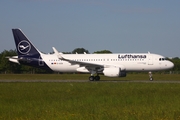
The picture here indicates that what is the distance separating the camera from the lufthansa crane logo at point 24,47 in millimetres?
45031

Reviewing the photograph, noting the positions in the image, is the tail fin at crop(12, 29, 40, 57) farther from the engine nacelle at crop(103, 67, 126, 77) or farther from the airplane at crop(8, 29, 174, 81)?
the engine nacelle at crop(103, 67, 126, 77)

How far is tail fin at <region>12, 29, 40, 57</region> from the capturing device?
4494cm

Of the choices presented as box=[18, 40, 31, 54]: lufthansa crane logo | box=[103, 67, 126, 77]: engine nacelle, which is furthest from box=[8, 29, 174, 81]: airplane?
box=[18, 40, 31, 54]: lufthansa crane logo

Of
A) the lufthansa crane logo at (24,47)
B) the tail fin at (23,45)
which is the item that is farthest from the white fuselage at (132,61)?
the lufthansa crane logo at (24,47)

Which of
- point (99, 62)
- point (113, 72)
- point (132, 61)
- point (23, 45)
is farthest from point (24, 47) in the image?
point (132, 61)

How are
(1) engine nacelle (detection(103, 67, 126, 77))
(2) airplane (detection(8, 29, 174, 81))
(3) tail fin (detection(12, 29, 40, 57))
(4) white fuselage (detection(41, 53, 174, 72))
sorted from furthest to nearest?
(3) tail fin (detection(12, 29, 40, 57))
(4) white fuselage (detection(41, 53, 174, 72))
(2) airplane (detection(8, 29, 174, 81))
(1) engine nacelle (detection(103, 67, 126, 77))

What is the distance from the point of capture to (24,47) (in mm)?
45062

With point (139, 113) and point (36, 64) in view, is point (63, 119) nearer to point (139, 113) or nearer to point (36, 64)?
point (139, 113)

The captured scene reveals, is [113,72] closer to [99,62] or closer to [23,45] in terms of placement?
[99,62]

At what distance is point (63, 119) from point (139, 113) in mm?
2693

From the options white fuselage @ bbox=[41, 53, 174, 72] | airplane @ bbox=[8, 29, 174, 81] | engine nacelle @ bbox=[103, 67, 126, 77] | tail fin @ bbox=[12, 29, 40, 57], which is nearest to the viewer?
engine nacelle @ bbox=[103, 67, 126, 77]

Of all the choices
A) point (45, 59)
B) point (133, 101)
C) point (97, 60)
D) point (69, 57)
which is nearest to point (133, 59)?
point (97, 60)

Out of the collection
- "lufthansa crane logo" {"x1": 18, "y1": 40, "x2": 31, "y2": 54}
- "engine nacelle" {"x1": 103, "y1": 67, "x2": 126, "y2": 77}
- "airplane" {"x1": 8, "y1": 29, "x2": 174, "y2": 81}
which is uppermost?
"lufthansa crane logo" {"x1": 18, "y1": 40, "x2": 31, "y2": 54}

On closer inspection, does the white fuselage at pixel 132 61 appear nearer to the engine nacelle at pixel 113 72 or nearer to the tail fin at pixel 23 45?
the engine nacelle at pixel 113 72
